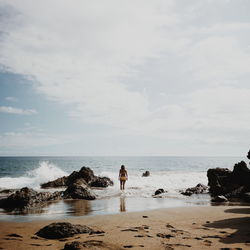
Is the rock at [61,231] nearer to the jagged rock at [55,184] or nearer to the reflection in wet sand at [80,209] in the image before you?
the reflection in wet sand at [80,209]

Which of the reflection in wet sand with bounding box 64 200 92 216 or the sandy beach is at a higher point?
the sandy beach

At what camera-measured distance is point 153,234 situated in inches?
214

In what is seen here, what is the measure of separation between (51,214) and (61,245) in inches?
179

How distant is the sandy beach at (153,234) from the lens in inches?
181

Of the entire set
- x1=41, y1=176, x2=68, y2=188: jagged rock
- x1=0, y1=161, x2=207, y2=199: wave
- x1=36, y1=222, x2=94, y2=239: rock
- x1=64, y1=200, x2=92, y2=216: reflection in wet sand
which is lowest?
x1=0, y1=161, x2=207, y2=199: wave

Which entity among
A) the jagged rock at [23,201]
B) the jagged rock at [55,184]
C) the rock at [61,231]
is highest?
the rock at [61,231]

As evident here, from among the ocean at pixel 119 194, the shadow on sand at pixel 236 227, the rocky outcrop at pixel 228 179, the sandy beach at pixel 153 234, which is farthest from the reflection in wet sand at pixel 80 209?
the rocky outcrop at pixel 228 179

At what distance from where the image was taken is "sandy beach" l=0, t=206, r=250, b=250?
181 inches

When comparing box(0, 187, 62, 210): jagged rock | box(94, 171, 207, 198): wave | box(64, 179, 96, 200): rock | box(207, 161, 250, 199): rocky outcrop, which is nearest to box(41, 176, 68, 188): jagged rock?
box(94, 171, 207, 198): wave

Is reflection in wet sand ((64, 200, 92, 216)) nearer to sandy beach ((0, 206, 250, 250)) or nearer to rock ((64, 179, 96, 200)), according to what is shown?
sandy beach ((0, 206, 250, 250))

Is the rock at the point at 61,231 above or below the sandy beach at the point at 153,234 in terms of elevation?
above

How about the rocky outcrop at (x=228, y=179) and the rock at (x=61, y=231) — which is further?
the rocky outcrop at (x=228, y=179)

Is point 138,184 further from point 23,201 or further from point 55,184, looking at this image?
point 23,201

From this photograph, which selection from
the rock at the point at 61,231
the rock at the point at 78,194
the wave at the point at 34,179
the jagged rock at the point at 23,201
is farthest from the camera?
the wave at the point at 34,179
